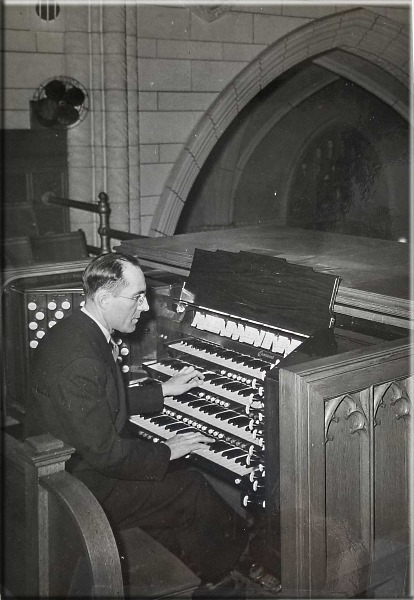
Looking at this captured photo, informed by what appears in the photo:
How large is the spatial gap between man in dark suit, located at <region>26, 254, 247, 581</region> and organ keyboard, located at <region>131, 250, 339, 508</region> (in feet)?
0.55

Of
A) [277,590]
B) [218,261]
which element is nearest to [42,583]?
[277,590]

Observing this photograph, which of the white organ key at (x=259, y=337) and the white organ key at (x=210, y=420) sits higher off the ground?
the white organ key at (x=259, y=337)

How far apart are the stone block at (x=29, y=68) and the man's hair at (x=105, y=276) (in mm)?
4510

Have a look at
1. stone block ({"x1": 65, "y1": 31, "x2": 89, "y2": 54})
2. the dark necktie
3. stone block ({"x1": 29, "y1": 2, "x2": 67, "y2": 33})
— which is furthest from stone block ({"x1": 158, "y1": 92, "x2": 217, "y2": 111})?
the dark necktie

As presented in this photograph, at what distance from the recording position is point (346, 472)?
7.80 ft

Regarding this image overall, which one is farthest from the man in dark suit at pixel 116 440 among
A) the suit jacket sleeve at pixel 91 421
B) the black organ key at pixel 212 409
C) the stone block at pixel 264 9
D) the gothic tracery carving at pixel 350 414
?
the stone block at pixel 264 9

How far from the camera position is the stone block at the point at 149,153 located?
752 cm

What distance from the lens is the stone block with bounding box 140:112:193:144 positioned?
7488 mm

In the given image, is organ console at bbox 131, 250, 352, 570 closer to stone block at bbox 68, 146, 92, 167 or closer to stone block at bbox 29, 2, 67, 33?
stone block at bbox 68, 146, 92, 167

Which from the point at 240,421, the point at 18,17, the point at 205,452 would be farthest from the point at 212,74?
the point at 205,452

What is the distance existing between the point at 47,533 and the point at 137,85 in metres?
5.99

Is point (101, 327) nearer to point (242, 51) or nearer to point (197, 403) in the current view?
point (197, 403)

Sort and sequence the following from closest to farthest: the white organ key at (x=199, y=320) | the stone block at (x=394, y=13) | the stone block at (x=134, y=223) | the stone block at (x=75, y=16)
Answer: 1. the white organ key at (x=199, y=320)
2. the stone block at (x=75, y=16)
3. the stone block at (x=134, y=223)
4. the stone block at (x=394, y=13)

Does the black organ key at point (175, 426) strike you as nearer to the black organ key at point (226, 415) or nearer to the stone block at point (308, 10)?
the black organ key at point (226, 415)
